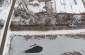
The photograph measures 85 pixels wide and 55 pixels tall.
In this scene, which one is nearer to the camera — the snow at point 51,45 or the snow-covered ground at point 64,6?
the snow at point 51,45

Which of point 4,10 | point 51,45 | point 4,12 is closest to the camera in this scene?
point 51,45

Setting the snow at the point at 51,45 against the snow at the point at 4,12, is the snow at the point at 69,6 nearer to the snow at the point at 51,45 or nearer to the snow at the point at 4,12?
the snow at the point at 51,45

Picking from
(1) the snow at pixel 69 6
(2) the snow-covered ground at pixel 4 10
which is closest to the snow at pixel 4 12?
(2) the snow-covered ground at pixel 4 10

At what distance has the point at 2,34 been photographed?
9000 millimetres

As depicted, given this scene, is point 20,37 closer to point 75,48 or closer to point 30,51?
point 30,51

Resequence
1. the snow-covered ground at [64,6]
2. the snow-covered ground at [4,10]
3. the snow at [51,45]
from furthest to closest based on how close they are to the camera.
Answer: the snow-covered ground at [64,6]
the snow-covered ground at [4,10]
the snow at [51,45]

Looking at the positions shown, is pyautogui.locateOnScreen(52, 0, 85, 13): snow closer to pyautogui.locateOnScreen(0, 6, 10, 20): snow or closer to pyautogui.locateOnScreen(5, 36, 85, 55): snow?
pyautogui.locateOnScreen(5, 36, 85, 55): snow

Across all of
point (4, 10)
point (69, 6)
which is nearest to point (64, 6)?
point (69, 6)

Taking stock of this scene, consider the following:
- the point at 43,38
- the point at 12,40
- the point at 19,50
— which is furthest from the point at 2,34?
the point at 43,38

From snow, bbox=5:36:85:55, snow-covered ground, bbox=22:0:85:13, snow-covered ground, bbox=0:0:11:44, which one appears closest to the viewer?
snow, bbox=5:36:85:55

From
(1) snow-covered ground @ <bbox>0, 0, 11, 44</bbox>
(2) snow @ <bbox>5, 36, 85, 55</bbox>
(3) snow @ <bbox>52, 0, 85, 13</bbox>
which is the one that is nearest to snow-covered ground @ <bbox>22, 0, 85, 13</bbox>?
(3) snow @ <bbox>52, 0, 85, 13</bbox>

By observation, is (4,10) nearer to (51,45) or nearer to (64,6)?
(64,6)

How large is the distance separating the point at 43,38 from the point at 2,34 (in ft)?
5.74

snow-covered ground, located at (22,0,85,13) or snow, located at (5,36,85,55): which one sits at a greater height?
snow-covered ground, located at (22,0,85,13)
